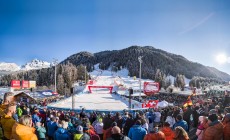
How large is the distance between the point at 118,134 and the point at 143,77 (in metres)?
168

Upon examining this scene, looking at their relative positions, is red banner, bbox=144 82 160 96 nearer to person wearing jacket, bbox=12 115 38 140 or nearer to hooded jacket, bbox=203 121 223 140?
hooded jacket, bbox=203 121 223 140

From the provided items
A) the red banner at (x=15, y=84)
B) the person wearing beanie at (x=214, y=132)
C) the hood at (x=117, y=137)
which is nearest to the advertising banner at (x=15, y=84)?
the red banner at (x=15, y=84)

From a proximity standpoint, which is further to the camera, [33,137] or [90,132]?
[90,132]

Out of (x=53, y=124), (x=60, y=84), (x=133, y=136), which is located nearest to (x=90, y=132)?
(x=133, y=136)

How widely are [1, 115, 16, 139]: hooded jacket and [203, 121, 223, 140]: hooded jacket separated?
15.3 ft

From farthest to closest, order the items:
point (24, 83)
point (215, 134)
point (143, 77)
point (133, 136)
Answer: point (143, 77), point (24, 83), point (133, 136), point (215, 134)

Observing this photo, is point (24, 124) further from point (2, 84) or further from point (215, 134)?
point (2, 84)

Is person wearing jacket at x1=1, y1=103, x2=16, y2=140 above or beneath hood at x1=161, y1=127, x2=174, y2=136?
above

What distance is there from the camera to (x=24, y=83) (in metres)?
61.7

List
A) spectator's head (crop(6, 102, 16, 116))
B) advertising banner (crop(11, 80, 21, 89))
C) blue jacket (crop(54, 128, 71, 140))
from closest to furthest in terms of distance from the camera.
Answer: spectator's head (crop(6, 102, 16, 116))
blue jacket (crop(54, 128, 71, 140))
advertising banner (crop(11, 80, 21, 89))

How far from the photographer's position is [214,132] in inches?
231

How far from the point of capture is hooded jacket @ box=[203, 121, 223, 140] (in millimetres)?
5863

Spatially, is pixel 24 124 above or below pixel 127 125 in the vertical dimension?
above

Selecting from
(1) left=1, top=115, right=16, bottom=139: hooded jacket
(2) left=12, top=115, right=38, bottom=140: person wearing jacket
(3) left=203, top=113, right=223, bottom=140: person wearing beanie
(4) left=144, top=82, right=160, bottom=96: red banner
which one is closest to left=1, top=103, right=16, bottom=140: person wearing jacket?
(1) left=1, top=115, right=16, bottom=139: hooded jacket
